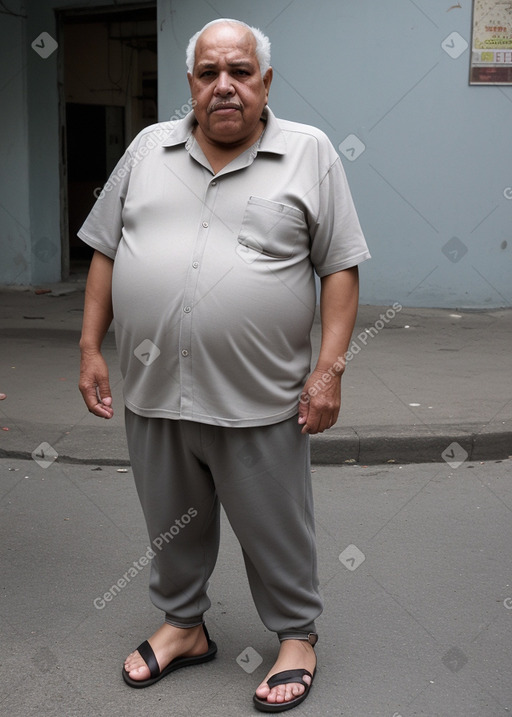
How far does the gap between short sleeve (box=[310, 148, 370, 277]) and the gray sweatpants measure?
478 mm

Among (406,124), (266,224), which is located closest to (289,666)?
(266,224)

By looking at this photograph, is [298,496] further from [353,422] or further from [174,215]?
[353,422]

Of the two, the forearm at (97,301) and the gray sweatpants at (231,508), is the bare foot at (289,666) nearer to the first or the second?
the gray sweatpants at (231,508)

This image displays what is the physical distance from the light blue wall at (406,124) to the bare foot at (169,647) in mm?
7081

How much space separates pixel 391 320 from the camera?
9.35 meters

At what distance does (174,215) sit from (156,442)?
0.67 m

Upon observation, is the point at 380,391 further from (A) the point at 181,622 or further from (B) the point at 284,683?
(B) the point at 284,683

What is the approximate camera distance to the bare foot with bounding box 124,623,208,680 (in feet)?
9.84

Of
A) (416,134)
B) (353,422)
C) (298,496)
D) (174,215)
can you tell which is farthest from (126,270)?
(416,134)

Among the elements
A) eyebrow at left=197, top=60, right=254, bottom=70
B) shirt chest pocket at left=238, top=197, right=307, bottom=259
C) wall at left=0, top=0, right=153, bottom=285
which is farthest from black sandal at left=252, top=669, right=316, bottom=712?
wall at left=0, top=0, right=153, bottom=285

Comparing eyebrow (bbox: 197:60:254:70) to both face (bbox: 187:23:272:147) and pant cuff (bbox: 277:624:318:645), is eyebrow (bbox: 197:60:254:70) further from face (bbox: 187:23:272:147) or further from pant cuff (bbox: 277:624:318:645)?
pant cuff (bbox: 277:624:318:645)

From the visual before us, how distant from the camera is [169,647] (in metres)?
3.05

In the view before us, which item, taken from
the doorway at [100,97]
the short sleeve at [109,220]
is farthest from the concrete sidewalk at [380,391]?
the doorway at [100,97]

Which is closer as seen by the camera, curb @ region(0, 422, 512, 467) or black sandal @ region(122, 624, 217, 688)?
black sandal @ region(122, 624, 217, 688)
